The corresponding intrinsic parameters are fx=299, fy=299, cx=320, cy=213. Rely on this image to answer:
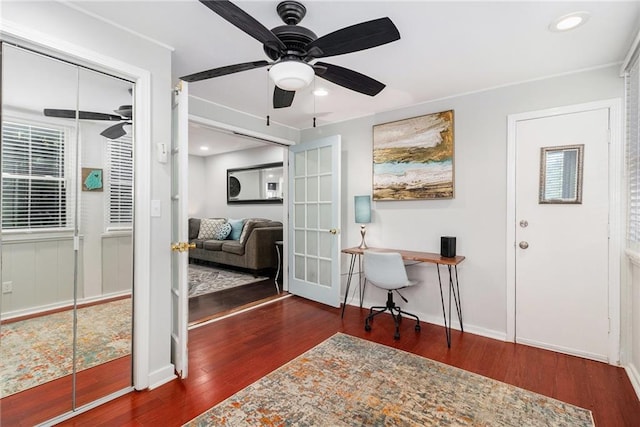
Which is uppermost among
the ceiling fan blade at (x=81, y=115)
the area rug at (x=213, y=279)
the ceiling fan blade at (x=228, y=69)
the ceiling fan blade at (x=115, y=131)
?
the ceiling fan blade at (x=228, y=69)

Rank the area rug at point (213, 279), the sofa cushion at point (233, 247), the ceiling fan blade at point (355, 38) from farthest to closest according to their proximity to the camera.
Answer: the sofa cushion at point (233, 247) → the area rug at point (213, 279) → the ceiling fan blade at point (355, 38)

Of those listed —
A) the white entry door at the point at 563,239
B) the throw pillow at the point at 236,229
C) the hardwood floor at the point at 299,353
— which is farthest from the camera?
the throw pillow at the point at 236,229

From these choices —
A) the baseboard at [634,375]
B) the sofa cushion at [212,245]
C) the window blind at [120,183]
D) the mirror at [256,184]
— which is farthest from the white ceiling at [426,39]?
the sofa cushion at [212,245]

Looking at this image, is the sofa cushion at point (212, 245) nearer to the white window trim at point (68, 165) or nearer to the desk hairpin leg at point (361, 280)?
the desk hairpin leg at point (361, 280)

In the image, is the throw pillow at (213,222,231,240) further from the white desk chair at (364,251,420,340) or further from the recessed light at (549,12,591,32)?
the recessed light at (549,12,591,32)

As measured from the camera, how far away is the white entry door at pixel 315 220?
3.65 metres

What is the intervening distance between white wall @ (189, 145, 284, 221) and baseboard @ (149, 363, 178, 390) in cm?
383

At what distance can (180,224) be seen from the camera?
215cm

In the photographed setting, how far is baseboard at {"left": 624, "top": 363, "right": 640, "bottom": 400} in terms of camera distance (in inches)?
79.2

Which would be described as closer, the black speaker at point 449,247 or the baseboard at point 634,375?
the baseboard at point 634,375

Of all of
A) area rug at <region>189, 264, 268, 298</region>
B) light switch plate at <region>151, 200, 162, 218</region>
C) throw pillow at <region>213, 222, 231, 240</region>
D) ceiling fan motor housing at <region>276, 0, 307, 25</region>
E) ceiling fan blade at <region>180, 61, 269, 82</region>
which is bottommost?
area rug at <region>189, 264, 268, 298</region>

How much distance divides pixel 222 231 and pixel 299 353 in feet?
12.7

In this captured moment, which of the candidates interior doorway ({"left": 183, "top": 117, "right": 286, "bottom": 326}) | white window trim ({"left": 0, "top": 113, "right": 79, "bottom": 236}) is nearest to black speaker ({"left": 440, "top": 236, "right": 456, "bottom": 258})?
interior doorway ({"left": 183, "top": 117, "right": 286, "bottom": 326})

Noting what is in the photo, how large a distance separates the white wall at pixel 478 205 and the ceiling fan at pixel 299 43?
5.43 feet
